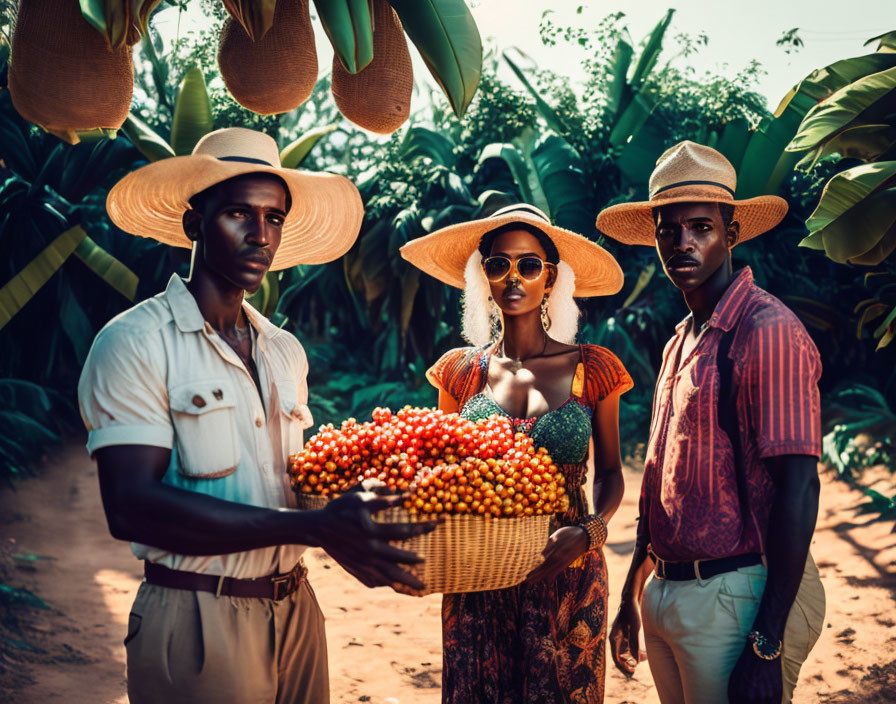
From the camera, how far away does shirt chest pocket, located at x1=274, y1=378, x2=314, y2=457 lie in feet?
8.08

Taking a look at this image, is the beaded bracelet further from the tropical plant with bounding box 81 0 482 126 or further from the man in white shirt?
the tropical plant with bounding box 81 0 482 126

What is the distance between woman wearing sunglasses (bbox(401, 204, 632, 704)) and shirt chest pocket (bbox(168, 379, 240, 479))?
1.05 metres

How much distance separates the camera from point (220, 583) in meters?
2.17

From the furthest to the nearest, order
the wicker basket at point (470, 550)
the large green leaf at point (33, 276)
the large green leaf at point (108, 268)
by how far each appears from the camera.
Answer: the large green leaf at point (108, 268), the large green leaf at point (33, 276), the wicker basket at point (470, 550)

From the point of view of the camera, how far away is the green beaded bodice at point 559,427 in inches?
115

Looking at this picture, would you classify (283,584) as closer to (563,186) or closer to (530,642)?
(530,642)

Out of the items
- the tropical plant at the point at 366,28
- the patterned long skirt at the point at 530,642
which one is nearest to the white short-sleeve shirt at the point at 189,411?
the tropical plant at the point at 366,28

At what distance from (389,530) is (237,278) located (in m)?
0.92

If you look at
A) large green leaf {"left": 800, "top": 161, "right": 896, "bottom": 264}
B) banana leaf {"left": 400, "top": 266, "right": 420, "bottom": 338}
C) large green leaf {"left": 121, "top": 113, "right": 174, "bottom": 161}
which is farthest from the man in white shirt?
banana leaf {"left": 400, "top": 266, "right": 420, "bottom": 338}

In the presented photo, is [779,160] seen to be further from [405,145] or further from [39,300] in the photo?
[39,300]

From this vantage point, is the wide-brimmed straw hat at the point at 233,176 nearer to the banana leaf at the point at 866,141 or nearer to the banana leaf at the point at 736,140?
the banana leaf at the point at 866,141

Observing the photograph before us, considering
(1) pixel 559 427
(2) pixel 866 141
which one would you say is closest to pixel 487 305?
(1) pixel 559 427

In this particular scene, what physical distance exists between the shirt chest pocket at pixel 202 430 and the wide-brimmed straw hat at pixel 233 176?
25.9 inches

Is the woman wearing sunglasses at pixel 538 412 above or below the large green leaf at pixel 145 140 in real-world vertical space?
below
